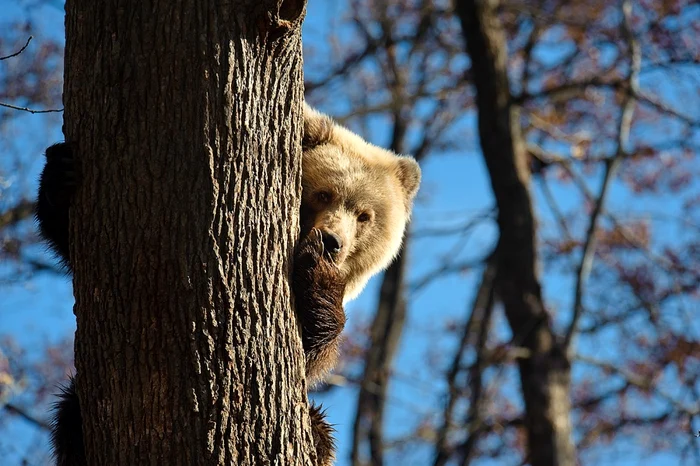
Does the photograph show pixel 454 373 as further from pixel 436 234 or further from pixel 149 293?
pixel 149 293

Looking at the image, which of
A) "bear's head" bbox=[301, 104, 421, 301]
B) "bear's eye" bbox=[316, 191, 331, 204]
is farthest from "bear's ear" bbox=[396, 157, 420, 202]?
"bear's eye" bbox=[316, 191, 331, 204]

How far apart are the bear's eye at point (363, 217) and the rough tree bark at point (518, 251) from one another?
16.5 ft

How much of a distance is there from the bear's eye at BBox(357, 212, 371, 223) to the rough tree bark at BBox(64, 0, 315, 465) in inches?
83.9

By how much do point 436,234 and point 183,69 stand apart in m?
10.1

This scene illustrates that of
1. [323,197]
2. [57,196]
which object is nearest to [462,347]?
[323,197]

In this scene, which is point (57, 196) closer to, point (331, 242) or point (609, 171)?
point (331, 242)

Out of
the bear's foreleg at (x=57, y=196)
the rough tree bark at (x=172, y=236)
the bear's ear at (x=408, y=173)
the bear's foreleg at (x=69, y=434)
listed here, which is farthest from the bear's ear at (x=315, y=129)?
the bear's foreleg at (x=69, y=434)

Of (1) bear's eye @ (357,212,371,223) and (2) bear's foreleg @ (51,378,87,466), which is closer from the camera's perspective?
(2) bear's foreleg @ (51,378,87,466)

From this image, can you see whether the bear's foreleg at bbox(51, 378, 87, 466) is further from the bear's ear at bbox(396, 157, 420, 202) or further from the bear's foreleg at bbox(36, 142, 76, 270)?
the bear's ear at bbox(396, 157, 420, 202)

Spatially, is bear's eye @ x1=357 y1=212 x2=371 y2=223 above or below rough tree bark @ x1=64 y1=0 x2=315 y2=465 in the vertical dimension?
above

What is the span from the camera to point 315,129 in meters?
5.46

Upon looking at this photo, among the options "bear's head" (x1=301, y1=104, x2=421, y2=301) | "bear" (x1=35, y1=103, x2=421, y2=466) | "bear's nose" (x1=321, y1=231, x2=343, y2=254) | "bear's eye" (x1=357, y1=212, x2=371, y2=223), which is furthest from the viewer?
"bear's eye" (x1=357, y1=212, x2=371, y2=223)

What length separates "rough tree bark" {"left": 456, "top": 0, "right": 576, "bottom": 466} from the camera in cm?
973

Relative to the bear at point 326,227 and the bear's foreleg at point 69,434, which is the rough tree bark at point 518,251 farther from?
the bear's foreleg at point 69,434
